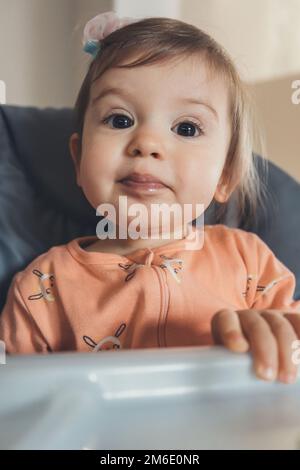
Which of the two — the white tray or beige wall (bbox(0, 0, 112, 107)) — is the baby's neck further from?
beige wall (bbox(0, 0, 112, 107))

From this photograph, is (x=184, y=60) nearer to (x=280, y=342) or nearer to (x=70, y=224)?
(x=70, y=224)

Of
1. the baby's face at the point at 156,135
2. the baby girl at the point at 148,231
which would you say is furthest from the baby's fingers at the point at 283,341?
the baby's face at the point at 156,135

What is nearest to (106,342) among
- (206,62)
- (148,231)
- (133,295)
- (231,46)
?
(133,295)

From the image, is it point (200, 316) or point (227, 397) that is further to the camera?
point (200, 316)

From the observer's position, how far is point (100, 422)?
0.43 m

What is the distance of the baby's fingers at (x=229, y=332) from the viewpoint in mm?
482

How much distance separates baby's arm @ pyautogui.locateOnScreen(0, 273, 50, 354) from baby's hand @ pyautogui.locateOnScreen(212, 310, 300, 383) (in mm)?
269

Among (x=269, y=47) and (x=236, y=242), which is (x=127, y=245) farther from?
(x=269, y=47)

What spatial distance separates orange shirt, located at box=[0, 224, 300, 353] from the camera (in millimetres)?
694

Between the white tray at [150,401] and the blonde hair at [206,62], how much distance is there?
442 millimetres

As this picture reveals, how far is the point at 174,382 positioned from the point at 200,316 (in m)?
0.25

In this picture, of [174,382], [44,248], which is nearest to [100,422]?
[174,382]

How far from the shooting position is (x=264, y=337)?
49 cm

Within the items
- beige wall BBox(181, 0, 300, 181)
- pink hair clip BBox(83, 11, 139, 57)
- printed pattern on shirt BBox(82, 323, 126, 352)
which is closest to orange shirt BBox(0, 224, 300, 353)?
printed pattern on shirt BBox(82, 323, 126, 352)
